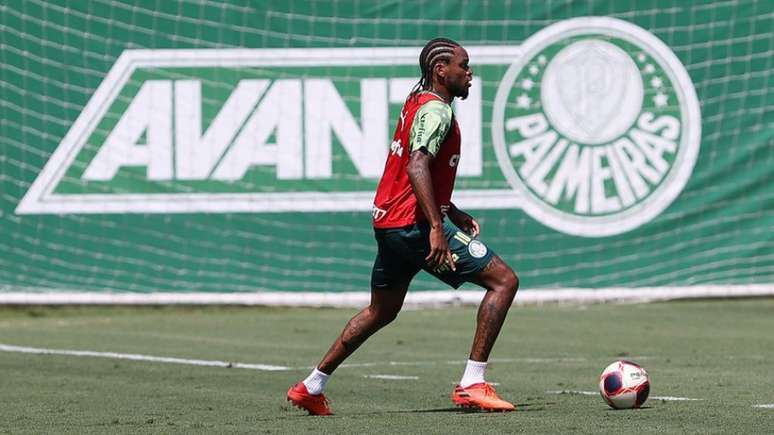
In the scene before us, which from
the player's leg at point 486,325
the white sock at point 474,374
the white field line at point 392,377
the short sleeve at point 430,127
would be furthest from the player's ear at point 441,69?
the white field line at point 392,377

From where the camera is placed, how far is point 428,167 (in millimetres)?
8289

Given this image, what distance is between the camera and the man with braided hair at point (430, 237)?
8.30m

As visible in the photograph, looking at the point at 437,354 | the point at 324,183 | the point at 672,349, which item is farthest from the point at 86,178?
the point at 672,349

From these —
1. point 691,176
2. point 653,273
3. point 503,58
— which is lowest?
point 653,273

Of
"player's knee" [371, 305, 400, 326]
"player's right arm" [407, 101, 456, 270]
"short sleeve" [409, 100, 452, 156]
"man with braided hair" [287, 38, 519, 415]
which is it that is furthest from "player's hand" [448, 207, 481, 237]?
"short sleeve" [409, 100, 452, 156]

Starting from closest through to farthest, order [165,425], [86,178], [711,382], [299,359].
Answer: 1. [165,425]
2. [711,382]
3. [299,359]
4. [86,178]

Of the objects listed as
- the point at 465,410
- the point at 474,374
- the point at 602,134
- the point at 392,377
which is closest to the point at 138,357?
the point at 392,377

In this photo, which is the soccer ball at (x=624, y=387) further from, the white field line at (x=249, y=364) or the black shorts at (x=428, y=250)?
the white field line at (x=249, y=364)

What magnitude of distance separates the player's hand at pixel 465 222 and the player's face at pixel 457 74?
34.5 inches

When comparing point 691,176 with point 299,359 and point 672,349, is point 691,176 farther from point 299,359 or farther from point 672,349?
point 299,359

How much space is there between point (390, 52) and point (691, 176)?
144 inches

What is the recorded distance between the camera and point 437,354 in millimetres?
13312

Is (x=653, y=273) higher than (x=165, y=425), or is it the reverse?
(x=165, y=425)

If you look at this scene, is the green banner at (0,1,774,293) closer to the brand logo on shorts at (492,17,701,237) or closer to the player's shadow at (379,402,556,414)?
the brand logo on shorts at (492,17,701,237)
